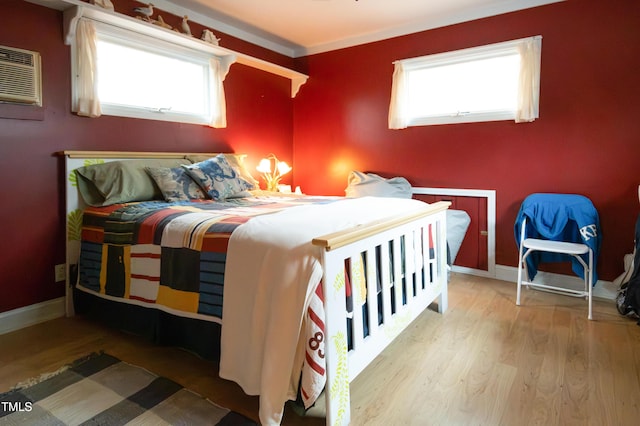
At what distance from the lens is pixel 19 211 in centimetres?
237

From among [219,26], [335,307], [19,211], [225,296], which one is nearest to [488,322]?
[335,307]

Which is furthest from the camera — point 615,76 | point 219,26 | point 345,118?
point 345,118

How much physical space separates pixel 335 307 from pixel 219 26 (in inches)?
123

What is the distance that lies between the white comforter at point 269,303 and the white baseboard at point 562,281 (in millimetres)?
2249

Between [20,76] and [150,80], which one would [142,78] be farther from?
[20,76]

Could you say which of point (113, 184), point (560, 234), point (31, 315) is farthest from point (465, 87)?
point (31, 315)

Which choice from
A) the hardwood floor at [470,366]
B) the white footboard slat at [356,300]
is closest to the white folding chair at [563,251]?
the hardwood floor at [470,366]

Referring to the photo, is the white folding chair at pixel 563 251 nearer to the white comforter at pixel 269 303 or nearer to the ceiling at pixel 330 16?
the white comforter at pixel 269 303

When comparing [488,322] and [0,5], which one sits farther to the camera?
[488,322]

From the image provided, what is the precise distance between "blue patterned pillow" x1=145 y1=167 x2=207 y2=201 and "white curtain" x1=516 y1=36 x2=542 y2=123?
2.61 metres

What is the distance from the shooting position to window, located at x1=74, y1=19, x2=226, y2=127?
2.59 metres

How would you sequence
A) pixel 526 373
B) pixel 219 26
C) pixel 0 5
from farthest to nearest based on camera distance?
pixel 219 26 < pixel 0 5 < pixel 526 373

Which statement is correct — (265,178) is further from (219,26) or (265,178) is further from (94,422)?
(94,422)

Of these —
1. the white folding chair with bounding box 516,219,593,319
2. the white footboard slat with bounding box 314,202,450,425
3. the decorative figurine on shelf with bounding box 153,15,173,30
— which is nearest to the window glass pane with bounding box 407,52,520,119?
the white folding chair with bounding box 516,219,593,319
